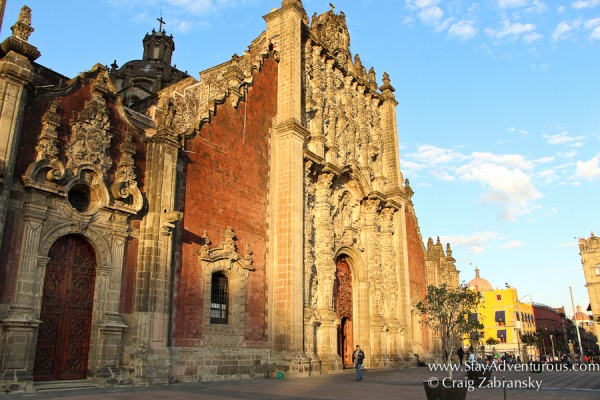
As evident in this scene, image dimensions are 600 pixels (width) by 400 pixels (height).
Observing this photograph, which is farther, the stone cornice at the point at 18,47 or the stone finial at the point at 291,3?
the stone finial at the point at 291,3

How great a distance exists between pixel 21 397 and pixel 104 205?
19.2 ft

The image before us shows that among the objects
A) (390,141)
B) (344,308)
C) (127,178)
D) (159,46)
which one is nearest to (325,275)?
(344,308)

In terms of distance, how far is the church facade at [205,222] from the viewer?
13.8 metres

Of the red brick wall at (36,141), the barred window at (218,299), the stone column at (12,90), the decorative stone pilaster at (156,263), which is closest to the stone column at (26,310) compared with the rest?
the red brick wall at (36,141)

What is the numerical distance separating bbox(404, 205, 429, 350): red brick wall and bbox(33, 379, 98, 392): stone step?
24.5 metres

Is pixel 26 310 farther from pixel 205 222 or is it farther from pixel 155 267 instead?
pixel 205 222

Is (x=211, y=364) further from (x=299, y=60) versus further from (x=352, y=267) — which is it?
(x=299, y=60)

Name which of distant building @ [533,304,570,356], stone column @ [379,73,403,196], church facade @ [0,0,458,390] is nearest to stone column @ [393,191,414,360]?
church facade @ [0,0,458,390]

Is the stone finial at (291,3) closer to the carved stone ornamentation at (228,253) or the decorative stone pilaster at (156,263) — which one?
the decorative stone pilaster at (156,263)

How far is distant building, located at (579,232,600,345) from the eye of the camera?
83.6 meters

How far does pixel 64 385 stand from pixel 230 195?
30.5ft

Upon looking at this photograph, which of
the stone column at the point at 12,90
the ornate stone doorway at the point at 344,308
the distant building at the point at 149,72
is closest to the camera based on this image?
the stone column at the point at 12,90

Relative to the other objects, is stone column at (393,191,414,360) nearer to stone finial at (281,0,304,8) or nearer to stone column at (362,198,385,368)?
stone column at (362,198,385,368)

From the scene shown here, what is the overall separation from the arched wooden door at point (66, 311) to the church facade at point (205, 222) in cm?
4
